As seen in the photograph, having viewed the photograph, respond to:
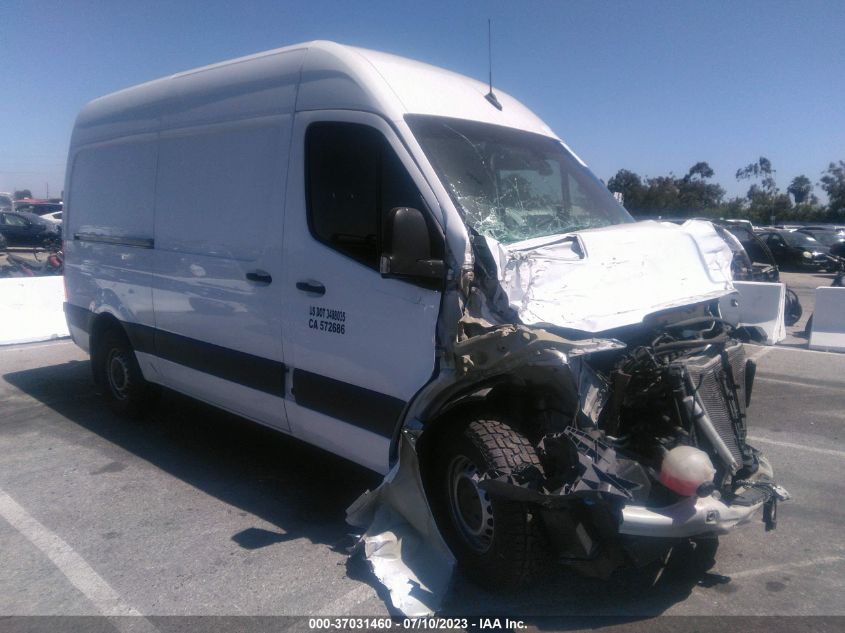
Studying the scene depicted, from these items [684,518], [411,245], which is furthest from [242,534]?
[684,518]

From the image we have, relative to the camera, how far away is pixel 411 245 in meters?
3.54

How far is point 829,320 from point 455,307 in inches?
349

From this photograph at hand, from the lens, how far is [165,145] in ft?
18.5

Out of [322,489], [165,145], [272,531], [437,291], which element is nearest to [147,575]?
[272,531]

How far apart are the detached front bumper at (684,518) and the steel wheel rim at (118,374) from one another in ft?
16.0

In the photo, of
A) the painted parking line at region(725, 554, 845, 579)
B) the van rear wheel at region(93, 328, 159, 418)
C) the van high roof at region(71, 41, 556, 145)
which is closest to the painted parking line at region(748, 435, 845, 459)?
the painted parking line at region(725, 554, 845, 579)

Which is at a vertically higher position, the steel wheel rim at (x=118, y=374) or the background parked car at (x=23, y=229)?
the background parked car at (x=23, y=229)

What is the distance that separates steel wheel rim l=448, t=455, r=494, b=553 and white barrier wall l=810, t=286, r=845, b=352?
27.5 ft

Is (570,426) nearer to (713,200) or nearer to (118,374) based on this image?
(118,374)

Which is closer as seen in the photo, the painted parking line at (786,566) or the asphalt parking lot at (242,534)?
the asphalt parking lot at (242,534)

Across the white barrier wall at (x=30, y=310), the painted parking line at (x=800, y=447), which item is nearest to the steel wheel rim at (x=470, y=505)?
the painted parking line at (x=800, y=447)

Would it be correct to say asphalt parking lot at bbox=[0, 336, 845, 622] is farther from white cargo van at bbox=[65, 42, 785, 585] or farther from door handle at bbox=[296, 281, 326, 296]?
door handle at bbox=[296, 281, 326, 296]

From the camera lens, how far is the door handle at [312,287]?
4.23m

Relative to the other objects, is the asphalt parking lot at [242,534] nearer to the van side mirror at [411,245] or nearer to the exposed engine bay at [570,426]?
the exposed engine bay at [570,426]
